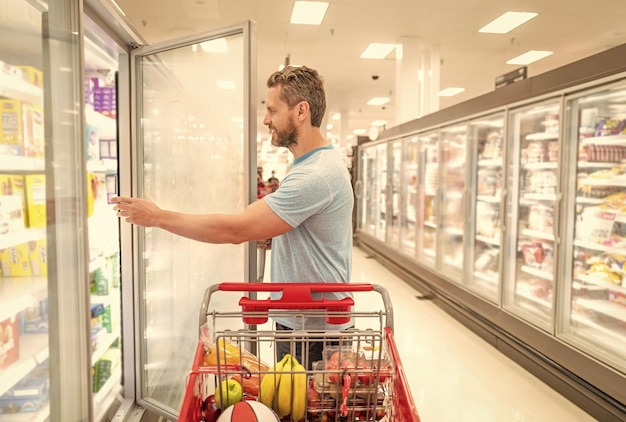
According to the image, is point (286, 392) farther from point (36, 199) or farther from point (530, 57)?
point (530, 57)

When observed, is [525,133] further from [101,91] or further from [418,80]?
[418,80]

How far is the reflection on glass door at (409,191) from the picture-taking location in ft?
24.0

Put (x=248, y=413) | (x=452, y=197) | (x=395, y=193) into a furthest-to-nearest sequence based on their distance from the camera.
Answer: (x=395, y=193) < (x=452, y=197) < (x=248, y=413)

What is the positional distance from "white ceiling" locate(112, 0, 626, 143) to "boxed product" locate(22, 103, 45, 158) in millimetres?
4662

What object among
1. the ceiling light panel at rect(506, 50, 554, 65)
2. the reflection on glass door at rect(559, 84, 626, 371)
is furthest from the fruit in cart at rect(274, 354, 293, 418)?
the ceiling light panel at rect(506, 50, 554, 65)

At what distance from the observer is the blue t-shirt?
1.59m

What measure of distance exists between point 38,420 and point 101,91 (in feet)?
6.24

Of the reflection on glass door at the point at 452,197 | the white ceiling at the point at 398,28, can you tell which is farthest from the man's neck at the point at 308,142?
the white ceiling at the point at 398,28

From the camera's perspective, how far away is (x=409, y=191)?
7.50m

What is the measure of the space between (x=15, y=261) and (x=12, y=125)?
450 millimetres

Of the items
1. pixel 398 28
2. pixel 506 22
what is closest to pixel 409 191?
pixel 398 28

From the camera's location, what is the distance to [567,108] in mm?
3449

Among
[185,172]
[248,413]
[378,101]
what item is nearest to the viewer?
[248,413]

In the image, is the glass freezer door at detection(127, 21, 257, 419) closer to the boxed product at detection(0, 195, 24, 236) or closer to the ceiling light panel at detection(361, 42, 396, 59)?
the boxed product at detection(0, 195, 24, 236)
